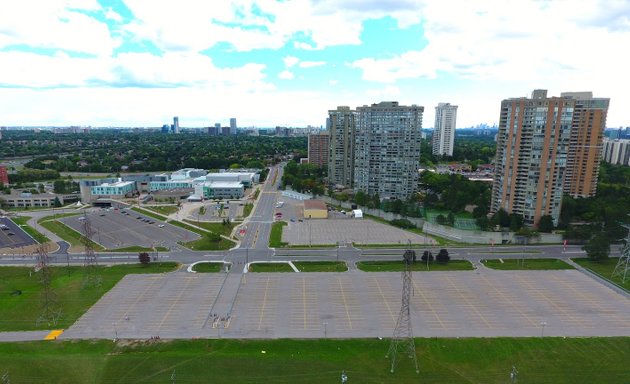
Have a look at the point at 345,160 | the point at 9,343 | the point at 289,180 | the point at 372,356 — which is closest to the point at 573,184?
A: the point at 345,160

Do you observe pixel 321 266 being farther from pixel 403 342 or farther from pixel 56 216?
pixel 56 216

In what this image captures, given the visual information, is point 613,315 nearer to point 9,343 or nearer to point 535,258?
point 535,258

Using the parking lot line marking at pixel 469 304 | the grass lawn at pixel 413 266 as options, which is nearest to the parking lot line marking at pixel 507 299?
the grass lawn at pixel 413 266

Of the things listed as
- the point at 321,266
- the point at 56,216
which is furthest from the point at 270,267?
the point at 56,216

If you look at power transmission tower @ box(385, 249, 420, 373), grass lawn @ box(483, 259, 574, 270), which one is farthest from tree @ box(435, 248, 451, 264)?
power transmission tower @ box(385, 249, 420, 373)

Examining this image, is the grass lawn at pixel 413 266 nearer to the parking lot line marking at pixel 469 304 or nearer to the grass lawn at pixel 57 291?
the parking lot line marking at pixel 469 304

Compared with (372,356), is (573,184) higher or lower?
higher
